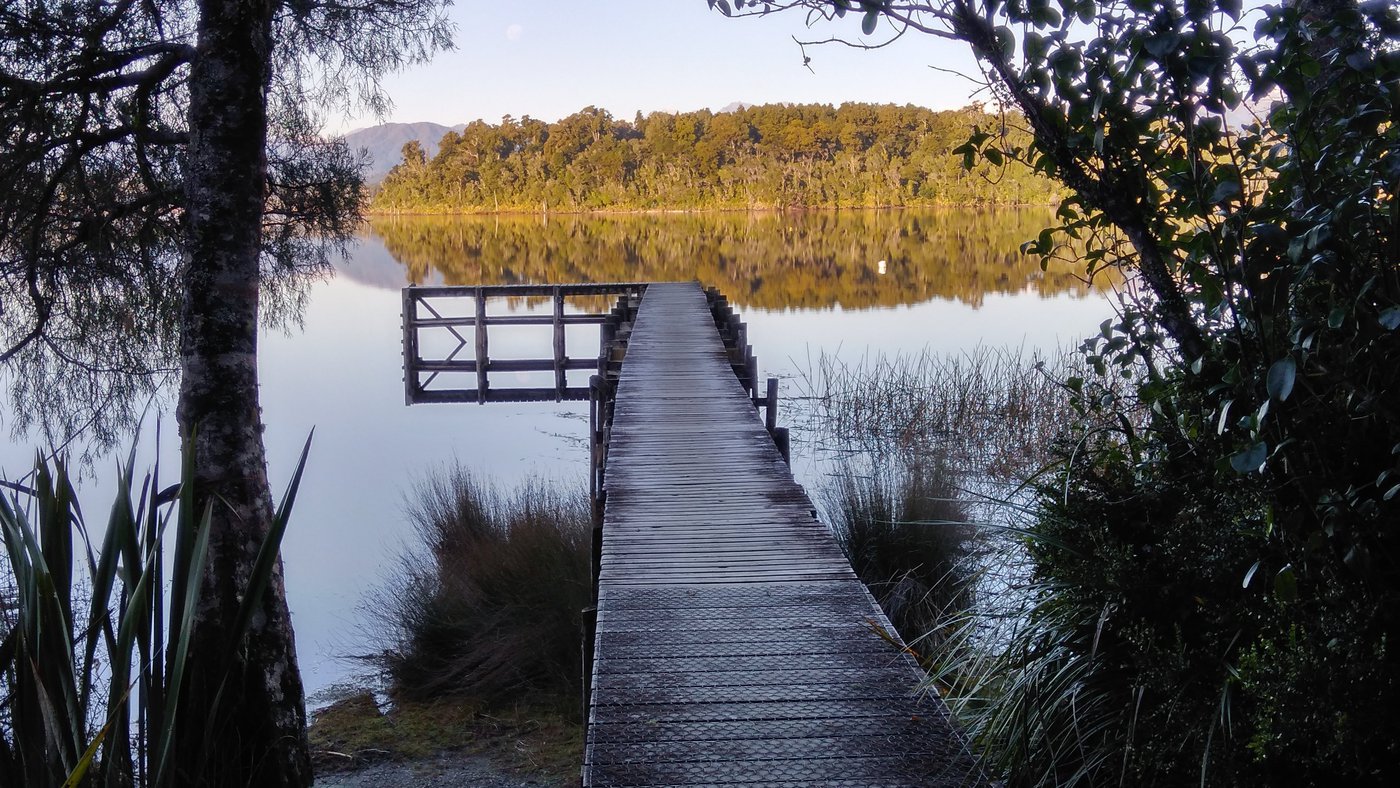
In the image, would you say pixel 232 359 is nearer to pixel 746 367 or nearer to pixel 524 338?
pixel 746 367

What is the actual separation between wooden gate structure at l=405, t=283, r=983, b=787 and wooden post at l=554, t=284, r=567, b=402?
32.5 feet

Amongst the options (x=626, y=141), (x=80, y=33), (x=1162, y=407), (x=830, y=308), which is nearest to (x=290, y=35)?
(x=80, y=33)

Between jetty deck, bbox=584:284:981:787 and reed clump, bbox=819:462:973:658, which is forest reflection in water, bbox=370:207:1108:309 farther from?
jetty deck, bbox=584:284:981:787

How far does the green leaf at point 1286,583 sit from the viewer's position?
1.67 m

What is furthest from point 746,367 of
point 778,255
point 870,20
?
point 778,255

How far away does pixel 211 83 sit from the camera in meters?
4.14

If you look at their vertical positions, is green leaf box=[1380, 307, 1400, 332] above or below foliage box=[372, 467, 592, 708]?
above

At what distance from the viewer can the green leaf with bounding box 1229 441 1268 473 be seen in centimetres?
159

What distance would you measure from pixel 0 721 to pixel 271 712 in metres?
1.89

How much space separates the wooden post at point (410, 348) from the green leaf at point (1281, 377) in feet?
53.3

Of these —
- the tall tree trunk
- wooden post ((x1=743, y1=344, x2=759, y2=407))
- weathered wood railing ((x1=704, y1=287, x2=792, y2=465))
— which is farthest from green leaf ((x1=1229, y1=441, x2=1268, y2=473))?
wooden post ((x1=743, y1=344, x2=759, y2=407))

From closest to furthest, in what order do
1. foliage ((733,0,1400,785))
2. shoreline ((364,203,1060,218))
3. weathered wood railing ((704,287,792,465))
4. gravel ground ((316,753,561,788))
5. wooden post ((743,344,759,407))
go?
foliage ((733,0,1400,785)), gravel ground ((316,753,561,788)), weathered wood railing ((704,287,792,465)), wooden post ((743,344,759,407)), shoreline ((364,203,1060,218))

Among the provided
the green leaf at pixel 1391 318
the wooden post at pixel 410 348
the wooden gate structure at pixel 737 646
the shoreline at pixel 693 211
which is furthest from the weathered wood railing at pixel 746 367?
the shoreline at pixel 693 211

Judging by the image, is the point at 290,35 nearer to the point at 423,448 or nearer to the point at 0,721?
the point at 0,721
